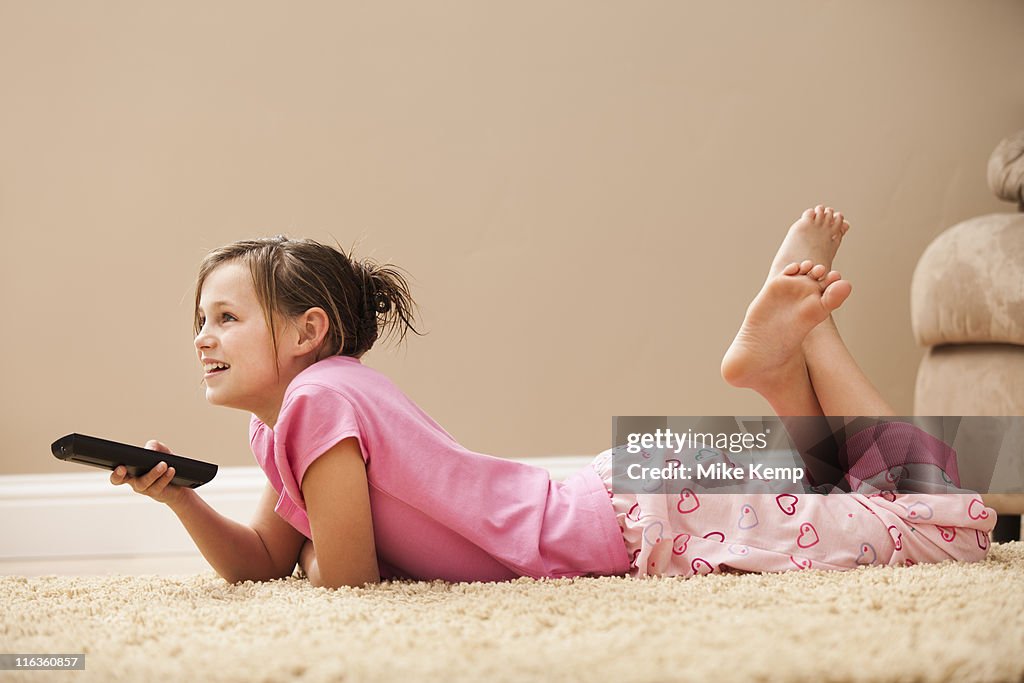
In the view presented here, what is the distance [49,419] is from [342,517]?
1.00 meters

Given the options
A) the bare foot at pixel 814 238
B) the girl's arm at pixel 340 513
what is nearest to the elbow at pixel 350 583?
the girl's arm at pixel 340 513

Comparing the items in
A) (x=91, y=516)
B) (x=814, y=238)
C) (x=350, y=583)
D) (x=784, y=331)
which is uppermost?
(x=814, y=238)

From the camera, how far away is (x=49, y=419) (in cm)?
163

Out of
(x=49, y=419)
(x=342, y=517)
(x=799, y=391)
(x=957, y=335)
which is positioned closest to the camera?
(x=342, y=517)

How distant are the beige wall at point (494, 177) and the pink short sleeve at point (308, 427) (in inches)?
32.3

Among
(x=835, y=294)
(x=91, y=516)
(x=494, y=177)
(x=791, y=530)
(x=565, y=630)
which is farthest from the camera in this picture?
(x=494, y=177)

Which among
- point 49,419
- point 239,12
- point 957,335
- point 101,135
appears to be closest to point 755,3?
point 957,335

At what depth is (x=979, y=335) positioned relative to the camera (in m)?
1.44

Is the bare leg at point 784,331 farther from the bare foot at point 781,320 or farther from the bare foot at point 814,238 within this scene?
the bare foot at point 814,238

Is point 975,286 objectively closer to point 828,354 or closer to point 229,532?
point 828,354

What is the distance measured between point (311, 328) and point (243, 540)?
0.26 m

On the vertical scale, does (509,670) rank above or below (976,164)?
below

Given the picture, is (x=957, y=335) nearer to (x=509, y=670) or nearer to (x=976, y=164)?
(x=976, y=164)

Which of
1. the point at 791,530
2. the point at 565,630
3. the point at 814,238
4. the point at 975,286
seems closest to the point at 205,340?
the point at 565,630
